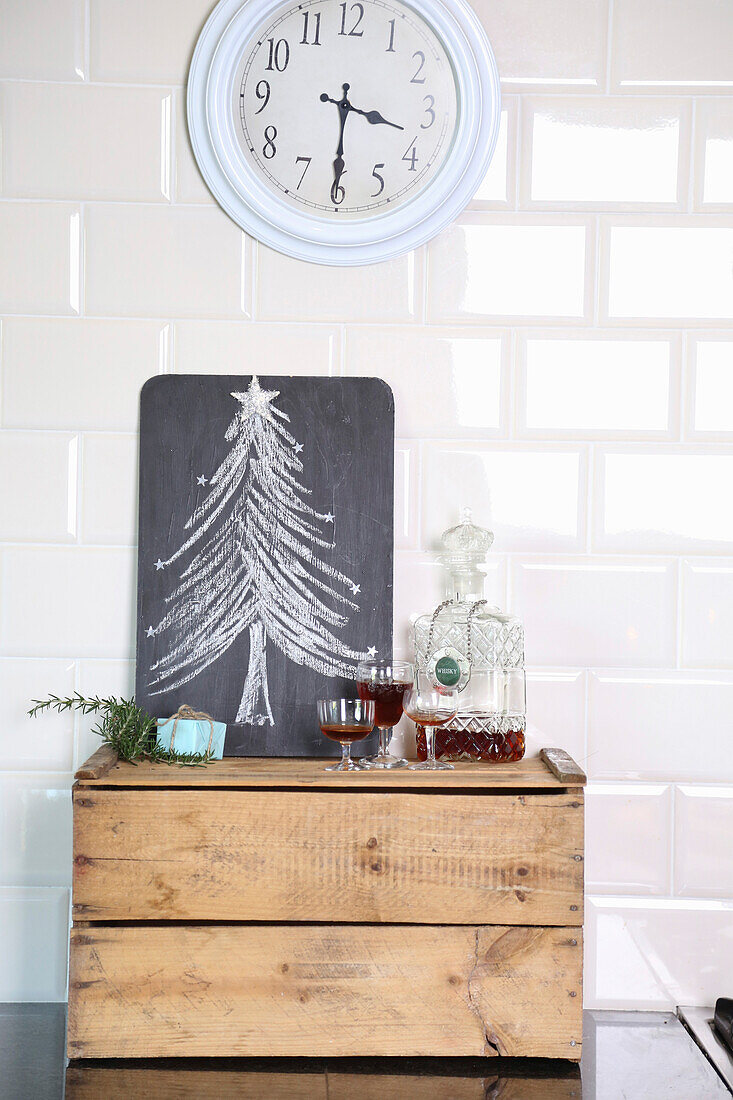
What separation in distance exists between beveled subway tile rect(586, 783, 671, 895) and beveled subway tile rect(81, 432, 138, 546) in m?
0.68

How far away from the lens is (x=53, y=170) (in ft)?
3.99

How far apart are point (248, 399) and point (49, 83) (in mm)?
467

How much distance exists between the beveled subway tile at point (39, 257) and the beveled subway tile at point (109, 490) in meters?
0.18

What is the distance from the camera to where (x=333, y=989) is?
99 centimetres

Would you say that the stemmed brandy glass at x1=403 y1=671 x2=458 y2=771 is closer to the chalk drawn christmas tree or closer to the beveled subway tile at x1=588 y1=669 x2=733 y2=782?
the chalk drawn christmas tree

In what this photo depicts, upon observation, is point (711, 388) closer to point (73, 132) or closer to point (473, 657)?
point (473, 657)

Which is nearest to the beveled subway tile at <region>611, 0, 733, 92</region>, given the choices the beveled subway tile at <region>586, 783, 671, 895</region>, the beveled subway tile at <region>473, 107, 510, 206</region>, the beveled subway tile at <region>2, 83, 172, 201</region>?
the beveled subway tile at <region>473, 107, 510, 206</region>

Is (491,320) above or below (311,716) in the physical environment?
above

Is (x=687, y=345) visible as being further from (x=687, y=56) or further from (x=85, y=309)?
(x=85, y=309)

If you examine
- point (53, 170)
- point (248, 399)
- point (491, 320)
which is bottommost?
point (248, 399)

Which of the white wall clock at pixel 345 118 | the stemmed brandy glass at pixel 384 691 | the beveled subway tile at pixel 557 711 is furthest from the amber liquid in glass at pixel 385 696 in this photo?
the white wall clock at pixel 345 118

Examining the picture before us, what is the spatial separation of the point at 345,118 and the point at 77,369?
1.51ft

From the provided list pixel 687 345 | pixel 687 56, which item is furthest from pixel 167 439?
pixel 687 56

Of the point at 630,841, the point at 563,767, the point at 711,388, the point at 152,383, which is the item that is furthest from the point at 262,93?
the point at 630,841
